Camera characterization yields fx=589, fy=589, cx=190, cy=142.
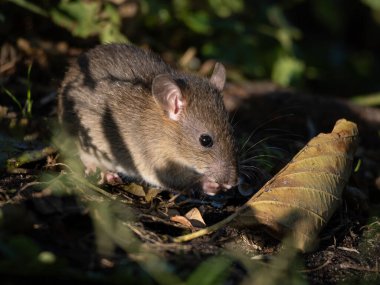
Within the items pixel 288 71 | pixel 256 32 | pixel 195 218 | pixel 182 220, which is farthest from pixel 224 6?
pixel 182 220

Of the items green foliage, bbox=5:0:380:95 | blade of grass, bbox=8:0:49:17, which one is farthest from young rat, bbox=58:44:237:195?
green foliage, bbox=5:0:380:95

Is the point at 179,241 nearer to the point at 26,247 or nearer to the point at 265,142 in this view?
the point at 26,247

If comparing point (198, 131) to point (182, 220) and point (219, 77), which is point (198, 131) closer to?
point (219, 77)

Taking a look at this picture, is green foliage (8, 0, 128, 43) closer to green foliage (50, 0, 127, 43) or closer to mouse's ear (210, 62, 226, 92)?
green foliage (50, 0, 127, 43)

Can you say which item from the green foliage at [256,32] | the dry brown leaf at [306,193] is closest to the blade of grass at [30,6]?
the green foliage at [256,32]

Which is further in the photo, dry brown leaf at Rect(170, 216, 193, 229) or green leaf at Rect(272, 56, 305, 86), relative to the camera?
green leaf at Rect(272, 56, 305, 86)

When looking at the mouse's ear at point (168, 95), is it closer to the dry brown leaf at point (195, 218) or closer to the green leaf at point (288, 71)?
the dry brown leaf at point (195, 218)

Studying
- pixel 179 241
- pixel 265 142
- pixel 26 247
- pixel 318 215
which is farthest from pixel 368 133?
pixel 26 247
